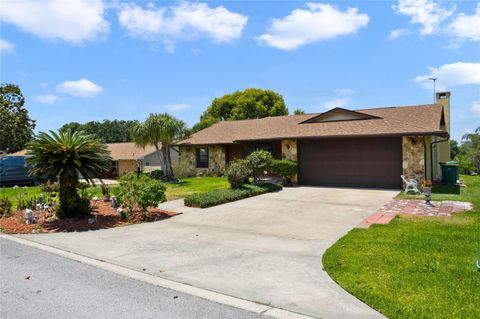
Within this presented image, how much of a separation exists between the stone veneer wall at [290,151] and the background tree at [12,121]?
1202 inches

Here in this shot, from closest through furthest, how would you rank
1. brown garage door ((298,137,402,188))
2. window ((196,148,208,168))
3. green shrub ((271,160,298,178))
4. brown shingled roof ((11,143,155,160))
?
1. brown garage door ((298,137,402,188))
2. green shrub ((271,160,298,178))
3. window ((196,148,208,168))
4. brown shingled roof ((11,143,155,160))

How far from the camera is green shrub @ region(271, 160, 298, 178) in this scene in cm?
1881

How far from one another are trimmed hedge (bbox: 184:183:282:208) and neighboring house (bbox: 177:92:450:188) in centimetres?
298

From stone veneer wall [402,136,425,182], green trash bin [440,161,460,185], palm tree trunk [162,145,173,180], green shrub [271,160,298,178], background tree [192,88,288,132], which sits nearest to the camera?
stone veneer wall [402,136,425,182]

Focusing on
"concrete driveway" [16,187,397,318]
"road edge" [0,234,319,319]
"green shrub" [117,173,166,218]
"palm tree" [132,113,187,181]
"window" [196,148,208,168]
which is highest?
"palm tree" [132,113,187,181]

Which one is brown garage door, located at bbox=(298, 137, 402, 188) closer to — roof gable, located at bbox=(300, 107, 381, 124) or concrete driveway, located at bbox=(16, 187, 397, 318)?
roof gable, located at bbox=(300, 107, 381, 124)

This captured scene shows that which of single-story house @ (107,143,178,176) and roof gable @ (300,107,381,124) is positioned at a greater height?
roof gable @ (300,107,381,124)

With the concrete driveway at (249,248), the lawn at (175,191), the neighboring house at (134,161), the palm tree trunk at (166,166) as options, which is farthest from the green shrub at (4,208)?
the neighboring house at (134,161)

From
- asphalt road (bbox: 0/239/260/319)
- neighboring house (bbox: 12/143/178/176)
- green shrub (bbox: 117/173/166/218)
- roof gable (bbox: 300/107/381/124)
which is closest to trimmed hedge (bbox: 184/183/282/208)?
green shrub (bbox: 117/173/166/218)

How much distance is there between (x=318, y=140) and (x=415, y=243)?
12643 mm

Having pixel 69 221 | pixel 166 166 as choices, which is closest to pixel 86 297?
pixel 69 221

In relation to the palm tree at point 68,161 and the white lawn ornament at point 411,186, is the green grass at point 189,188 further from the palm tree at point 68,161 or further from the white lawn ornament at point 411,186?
the white lawn ornament at point 411,186

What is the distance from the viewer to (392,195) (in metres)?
15.0

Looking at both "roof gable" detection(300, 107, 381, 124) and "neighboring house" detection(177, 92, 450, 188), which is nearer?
"neighboring house" detection(177, 92, 450, 188)
